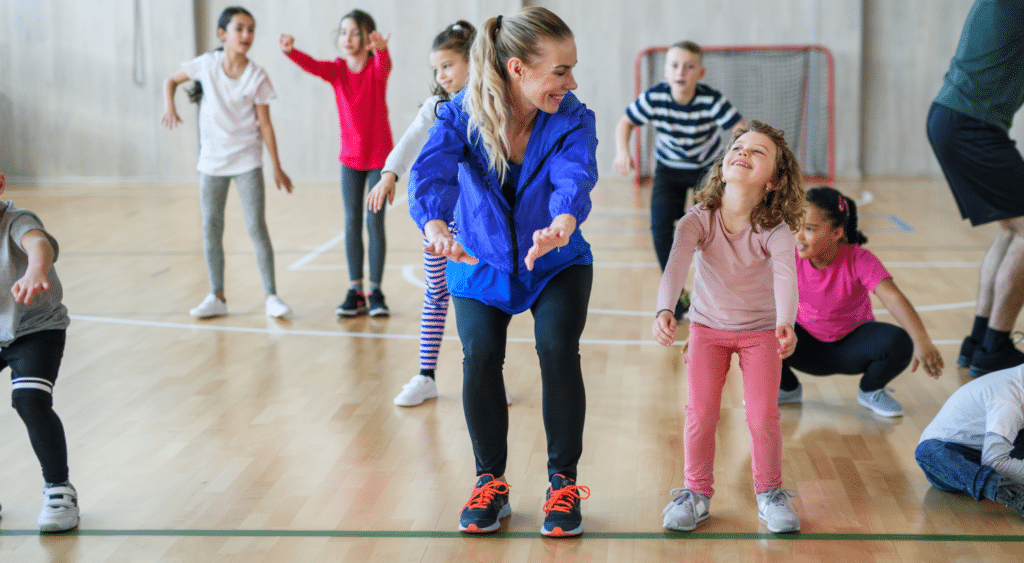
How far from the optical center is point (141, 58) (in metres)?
9.95

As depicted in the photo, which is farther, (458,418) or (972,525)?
(458,418)

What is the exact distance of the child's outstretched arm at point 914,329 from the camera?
8.53ft

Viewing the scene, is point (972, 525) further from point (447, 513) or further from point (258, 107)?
point (258, 107)

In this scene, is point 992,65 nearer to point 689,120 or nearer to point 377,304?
point 689,120

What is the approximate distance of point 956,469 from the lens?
2395 millimetres

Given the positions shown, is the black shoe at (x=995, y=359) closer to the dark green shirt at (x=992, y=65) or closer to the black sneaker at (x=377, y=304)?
the dark green shirt at (x=992, y=65)

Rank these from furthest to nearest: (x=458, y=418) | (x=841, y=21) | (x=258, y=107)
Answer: (x=841, y=21), (x=258, y=107), (x=458, y=418)

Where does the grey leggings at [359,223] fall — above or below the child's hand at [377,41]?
below

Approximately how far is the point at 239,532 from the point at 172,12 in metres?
8.79

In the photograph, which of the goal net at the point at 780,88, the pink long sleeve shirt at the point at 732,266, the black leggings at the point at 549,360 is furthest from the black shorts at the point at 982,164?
the goal net at the point at 780,88

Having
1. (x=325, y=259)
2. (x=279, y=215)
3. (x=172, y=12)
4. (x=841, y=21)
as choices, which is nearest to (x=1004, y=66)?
(x=325, y=259)

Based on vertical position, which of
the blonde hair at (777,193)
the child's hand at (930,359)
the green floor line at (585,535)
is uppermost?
the blonde hair at (777,193)

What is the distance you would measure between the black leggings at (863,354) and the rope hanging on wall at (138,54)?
8.74 m

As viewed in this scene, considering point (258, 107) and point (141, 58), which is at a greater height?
point (141, 58)
